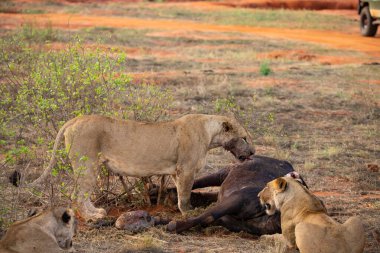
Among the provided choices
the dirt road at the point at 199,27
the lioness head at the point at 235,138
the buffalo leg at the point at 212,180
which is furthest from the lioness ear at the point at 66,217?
the dirt road at the point at 199,27

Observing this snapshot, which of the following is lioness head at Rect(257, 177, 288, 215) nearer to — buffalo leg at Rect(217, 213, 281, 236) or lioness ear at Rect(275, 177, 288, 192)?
lioness ear at Rect(275, 177, 288, 192)

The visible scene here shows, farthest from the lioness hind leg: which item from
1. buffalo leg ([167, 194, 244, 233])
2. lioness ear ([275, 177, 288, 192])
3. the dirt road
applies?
the dirt road

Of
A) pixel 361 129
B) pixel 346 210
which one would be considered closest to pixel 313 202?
pixel 346 210

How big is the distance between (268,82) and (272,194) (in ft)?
38.4

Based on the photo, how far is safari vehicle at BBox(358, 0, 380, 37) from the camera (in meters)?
27.8

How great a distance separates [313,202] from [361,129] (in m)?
7.61

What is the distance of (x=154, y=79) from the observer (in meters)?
18.4

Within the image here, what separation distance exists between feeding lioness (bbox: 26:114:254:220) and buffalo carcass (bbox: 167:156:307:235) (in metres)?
0.46

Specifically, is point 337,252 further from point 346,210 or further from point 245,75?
point 245,75

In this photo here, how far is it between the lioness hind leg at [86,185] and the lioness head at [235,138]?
1442 millimetres

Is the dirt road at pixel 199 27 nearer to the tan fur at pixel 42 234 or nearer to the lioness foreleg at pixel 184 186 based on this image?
the lioness foreleg at pixel 184 186

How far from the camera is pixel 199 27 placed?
112ft

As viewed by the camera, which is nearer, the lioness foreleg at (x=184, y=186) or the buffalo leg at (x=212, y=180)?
the lioness foreleg at (x=184, y=186)

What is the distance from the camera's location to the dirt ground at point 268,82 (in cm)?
822
